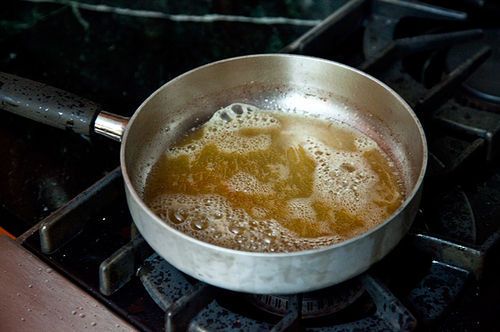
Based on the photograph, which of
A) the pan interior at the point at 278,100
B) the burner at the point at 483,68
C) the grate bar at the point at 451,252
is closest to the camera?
the grate bar at the point at 451,252

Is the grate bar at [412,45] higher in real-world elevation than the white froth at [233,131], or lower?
higher

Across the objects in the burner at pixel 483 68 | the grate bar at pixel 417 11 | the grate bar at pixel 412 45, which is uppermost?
the grate bar at pixel 417 11

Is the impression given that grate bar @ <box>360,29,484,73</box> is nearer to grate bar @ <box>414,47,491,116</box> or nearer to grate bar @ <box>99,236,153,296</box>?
grate bar @ <box>414,47,491,116</box>

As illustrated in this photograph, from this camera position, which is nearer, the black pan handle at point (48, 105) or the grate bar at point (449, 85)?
the black pan handle at point (48, 105)

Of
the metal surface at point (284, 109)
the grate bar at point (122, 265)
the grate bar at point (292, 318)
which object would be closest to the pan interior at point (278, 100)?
the metal surface at point (284, 109)

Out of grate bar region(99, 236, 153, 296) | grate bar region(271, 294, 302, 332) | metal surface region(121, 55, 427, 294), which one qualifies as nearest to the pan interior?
metal surface region(121, 55, 427, 294)

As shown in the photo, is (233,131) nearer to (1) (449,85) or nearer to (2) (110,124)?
(2) (110,124)

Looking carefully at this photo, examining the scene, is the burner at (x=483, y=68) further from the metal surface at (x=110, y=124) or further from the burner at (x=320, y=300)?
the metal surface at (x=110, y=124)
